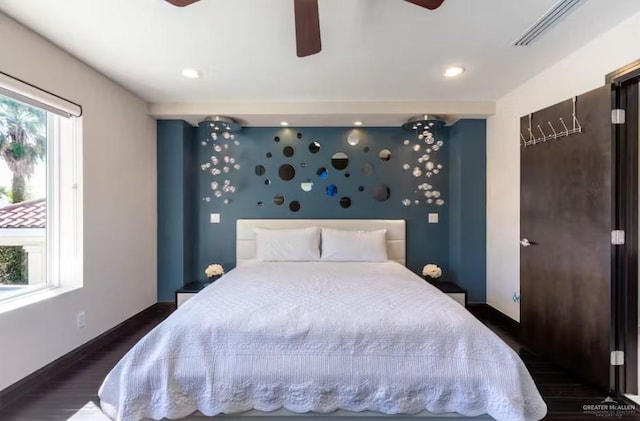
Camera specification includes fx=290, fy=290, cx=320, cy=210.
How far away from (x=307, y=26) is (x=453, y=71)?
60.2 inches

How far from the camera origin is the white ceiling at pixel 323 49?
1.71 m

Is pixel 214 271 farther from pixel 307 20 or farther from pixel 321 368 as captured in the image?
pixel 307 20

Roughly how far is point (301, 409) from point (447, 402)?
0.73 meters

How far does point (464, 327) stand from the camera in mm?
1536

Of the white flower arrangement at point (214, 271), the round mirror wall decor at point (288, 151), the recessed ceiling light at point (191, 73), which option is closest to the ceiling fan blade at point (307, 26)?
the recessed ceiling light at point (191, 73)

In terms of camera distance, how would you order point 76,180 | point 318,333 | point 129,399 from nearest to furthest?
point 129,399, point 318,333, point 76,180

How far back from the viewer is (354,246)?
3213 millimetres

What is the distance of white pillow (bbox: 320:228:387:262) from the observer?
10.4 feet

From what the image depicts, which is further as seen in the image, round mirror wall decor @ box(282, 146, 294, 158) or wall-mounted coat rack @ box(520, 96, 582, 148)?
round mirror wall decor @ box(282, 146, 294, 158)

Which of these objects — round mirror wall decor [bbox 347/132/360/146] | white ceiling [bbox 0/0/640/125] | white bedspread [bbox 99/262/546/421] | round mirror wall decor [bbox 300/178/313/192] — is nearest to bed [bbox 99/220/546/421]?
white bedspread [bbox 99/262/546/421]

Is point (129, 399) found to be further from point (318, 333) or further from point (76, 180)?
point (76, 180)

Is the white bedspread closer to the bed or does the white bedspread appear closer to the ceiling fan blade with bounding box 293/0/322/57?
the bed

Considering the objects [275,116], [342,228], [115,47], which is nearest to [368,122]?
[275,116]

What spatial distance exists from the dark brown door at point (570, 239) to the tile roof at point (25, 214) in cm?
393
